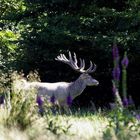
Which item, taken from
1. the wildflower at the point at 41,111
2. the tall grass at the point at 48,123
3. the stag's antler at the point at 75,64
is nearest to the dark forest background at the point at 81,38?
the stag's antler at the point at 75,64

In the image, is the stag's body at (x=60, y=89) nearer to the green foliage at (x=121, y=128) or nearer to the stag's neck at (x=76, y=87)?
the stag's neck at (x=76, y=87)

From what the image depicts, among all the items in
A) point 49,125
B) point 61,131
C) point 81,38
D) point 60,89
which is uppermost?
point 81,38

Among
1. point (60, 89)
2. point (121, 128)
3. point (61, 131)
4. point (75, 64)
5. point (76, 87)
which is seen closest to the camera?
point (121, 128)

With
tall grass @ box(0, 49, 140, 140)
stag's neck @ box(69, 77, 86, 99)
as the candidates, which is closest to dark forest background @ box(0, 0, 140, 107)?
stag's neck @ box(69, 77, 86, 99)

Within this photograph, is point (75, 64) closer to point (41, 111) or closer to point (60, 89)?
point (60, 89)

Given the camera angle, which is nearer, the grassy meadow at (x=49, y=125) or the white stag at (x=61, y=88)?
the grassy meadow at (x=49, y=125)

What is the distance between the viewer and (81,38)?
16281 millimetres

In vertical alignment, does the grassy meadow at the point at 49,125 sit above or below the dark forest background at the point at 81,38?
below

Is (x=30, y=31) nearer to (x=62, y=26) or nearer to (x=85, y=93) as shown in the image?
(x=62, y=26)

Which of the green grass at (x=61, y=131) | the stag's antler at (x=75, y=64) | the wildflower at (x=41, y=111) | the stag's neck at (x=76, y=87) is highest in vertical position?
the stag's antler at (x=75, y=64)

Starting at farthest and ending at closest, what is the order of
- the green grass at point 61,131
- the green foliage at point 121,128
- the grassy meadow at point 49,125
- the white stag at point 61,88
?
the white stag at point 61,88, the grassy meadow at point 49,125, the green grass at point 61,131, the green foliage at point 121,128

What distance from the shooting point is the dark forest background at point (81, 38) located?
53.0 feet

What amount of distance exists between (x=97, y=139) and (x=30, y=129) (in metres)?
1.68

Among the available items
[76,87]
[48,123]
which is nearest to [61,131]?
[48,123]
